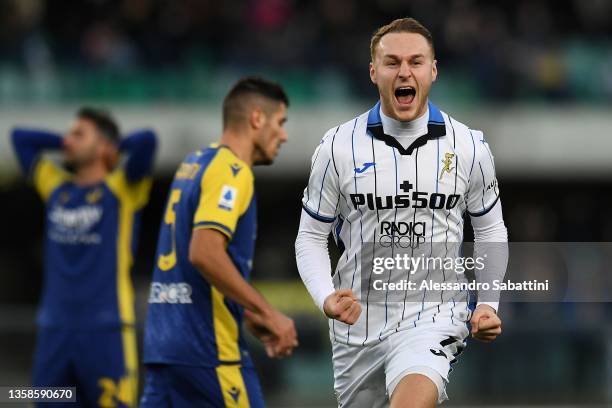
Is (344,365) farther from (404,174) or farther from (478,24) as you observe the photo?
(478,24)

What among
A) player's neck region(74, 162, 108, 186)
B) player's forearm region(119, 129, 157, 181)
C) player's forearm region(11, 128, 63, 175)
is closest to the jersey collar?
player's forearm region(119, 129, 157, 181)

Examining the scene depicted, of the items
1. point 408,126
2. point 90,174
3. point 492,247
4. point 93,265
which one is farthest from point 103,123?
point 492,247

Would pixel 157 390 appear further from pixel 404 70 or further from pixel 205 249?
pixel 404 70

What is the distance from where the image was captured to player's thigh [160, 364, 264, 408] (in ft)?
19.4

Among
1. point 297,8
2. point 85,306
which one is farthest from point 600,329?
point 297,8

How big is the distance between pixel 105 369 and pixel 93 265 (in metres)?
0.69

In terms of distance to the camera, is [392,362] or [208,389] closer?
[392,362]

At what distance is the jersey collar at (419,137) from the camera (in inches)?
222

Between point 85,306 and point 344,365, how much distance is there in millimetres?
2674

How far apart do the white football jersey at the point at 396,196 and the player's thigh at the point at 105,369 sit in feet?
8.04

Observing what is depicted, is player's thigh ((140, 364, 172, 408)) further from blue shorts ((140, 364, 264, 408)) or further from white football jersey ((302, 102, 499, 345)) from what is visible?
white football jersey ((302, 102, 499, 345))

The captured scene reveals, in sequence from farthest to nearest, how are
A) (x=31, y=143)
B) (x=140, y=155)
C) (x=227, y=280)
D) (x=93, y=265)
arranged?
(x=31, y=143)
(x=140, y=155)
(x=93, y=265)
(x=227, y=280)

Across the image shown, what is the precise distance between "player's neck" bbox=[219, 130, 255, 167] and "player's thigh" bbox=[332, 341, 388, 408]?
1145 mm

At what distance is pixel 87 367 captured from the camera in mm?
7746
